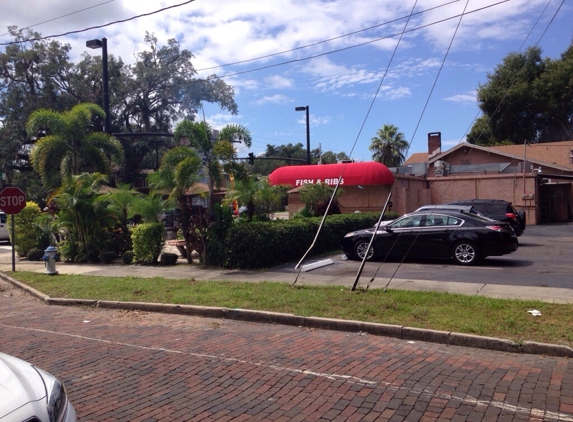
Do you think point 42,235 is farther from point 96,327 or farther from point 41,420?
point 41,420

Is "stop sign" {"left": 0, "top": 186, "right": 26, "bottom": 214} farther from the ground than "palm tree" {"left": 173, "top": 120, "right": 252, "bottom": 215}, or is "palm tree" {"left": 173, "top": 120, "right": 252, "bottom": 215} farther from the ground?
"palm tree" {"left": 173, "top": 120, "right": 252, "bottom": 215}

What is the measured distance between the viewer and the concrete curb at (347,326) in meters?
7.44

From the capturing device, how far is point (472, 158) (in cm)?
4069

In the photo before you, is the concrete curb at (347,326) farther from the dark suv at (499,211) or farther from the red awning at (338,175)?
the red awning at (338,175)

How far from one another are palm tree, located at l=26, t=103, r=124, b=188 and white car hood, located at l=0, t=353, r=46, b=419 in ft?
67.5

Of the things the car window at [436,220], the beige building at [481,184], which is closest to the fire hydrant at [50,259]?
the car window at [436,220]

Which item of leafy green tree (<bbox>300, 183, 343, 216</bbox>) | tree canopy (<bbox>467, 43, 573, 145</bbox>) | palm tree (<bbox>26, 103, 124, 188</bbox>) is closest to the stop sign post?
palm tree (<bbox>26, 103, 124, 188</bbox>)

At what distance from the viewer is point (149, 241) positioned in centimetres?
1764

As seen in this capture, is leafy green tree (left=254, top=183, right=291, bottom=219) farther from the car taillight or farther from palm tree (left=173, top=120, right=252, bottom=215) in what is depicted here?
the car taillight

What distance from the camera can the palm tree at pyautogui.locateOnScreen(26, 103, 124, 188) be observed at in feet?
78.7

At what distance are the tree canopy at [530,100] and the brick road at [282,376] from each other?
137 ft

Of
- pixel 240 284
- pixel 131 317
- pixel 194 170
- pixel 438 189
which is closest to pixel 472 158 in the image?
pixel 438 189

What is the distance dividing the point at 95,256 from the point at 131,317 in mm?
9590

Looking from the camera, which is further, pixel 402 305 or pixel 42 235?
pixel 42 235
